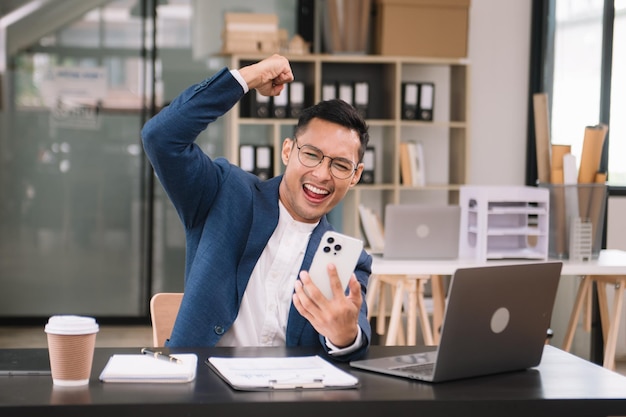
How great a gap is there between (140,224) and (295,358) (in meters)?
4.48

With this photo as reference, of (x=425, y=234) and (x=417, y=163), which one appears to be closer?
(x=425, y=234)

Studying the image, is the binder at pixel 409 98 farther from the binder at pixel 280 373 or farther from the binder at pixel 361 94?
the binder at pixel 280 373

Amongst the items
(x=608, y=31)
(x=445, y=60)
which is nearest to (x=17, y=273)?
(x=445, y=60)

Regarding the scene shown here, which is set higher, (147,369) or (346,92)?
(346,92)

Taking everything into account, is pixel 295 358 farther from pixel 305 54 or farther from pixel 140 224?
pixel 140 224

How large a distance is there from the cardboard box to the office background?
0.41m

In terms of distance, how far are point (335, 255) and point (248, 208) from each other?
1.69 ft

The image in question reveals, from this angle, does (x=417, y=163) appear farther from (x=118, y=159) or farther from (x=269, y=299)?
(x=269, y=299)

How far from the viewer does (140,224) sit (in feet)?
20.4

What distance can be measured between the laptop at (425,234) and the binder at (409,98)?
1688 mm

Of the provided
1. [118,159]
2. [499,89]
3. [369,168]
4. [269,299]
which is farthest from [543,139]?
[118,159]

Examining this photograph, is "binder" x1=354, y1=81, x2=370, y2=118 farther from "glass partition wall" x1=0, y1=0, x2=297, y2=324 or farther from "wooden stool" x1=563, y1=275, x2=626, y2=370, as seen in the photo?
"wooden stool" x1=563, y1=275, x2=626, y2=370

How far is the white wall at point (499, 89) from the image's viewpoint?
6098 mm

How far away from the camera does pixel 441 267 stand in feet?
13.2
